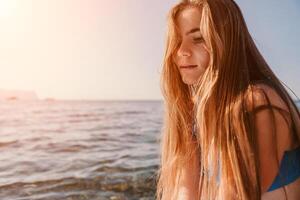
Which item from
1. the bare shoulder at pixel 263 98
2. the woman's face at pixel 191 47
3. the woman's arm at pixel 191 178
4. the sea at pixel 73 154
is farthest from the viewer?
the sea at pixel 73 154

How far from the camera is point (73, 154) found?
4809 mm

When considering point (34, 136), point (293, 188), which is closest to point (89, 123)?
point (34, 136)

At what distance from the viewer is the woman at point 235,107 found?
3.47 feet

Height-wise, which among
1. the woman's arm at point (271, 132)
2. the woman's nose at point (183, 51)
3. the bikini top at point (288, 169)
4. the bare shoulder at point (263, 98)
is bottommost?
the bikini top at point (288, 169)

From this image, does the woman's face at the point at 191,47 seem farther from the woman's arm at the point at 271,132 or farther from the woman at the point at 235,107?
the woman's arm at the point at 271,132

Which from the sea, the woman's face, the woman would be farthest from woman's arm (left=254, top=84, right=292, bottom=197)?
the sea

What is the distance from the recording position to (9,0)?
3654 mm

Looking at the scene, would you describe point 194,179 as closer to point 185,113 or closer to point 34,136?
point 185,113

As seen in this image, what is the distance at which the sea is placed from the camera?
321 centimetres

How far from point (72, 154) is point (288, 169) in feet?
13.0

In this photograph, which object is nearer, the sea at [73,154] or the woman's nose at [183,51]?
the woman's nose at [183,51]

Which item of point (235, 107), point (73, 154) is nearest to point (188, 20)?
point (235, 107)

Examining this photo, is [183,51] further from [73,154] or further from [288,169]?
[73,154]

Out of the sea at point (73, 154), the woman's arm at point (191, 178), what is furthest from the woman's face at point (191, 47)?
the sea at point (73, 154)
